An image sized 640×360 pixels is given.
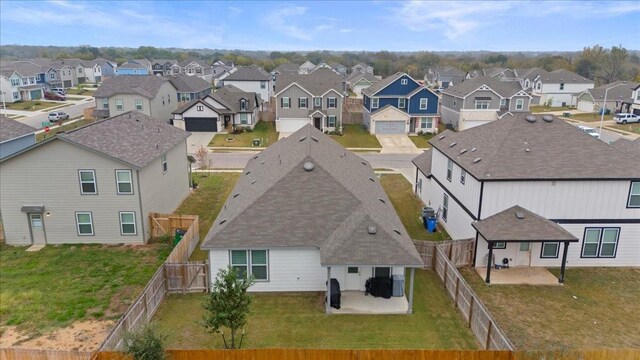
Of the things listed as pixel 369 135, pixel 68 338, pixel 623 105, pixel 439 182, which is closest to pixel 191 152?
pixel 369 135

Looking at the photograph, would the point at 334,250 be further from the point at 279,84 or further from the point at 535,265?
the point at 279,84

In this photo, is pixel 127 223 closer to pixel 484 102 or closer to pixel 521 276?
pixel 521 276

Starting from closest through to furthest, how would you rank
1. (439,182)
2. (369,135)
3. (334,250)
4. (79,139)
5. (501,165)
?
(334,250)
(501,165)
(79,139)
(439,182)
(369,135)

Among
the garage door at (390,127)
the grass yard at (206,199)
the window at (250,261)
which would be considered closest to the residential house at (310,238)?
the window at (250,261)

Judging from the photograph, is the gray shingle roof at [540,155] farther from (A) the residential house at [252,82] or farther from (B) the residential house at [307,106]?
(A) the residential house at [252,82]

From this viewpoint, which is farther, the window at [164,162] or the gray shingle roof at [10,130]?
the gray shingle roof at [10,130]

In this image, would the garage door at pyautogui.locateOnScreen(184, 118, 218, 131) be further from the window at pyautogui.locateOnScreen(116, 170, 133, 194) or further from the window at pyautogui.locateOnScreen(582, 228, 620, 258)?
the window at pyautogui.locateOnScreen(582, 228, 620, 258)
